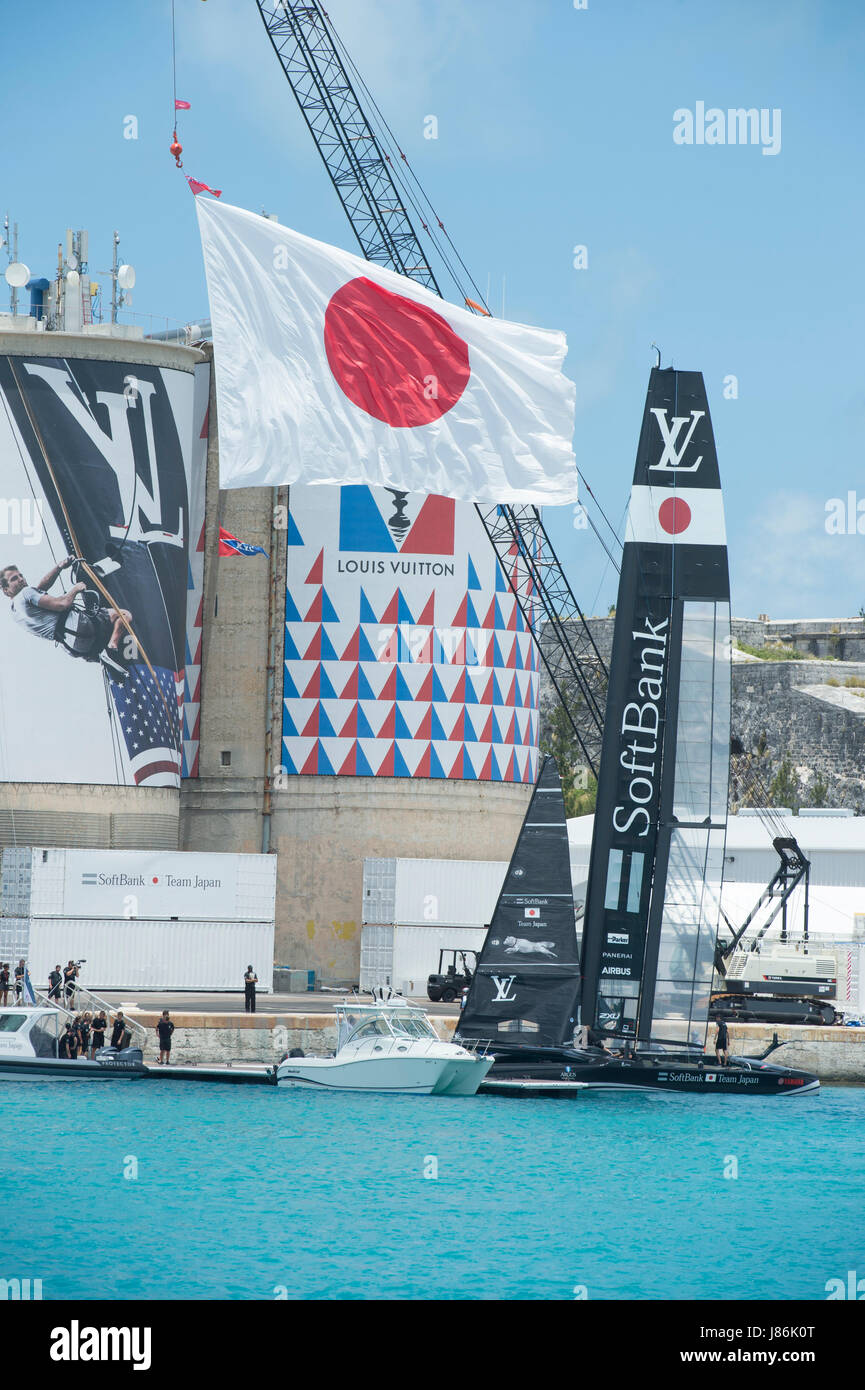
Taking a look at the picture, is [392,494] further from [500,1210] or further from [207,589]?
[500,1210]

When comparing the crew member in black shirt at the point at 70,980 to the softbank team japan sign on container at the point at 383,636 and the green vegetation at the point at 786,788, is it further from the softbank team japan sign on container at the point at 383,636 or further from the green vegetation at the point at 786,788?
the green vegetation at the point at 786,788

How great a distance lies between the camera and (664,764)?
148 ft

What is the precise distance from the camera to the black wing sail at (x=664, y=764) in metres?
44.8

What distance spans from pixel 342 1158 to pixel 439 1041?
28.0 ft

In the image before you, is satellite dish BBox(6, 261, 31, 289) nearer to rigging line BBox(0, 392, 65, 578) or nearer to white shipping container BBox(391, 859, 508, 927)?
rigging line BBox(0, 392, 65, 578)

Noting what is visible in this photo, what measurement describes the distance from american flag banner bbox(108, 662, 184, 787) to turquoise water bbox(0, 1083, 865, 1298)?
61.1 feet

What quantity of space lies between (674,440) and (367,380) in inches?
668

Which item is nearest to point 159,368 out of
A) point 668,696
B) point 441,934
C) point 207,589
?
point 207,589

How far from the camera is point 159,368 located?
63.8m

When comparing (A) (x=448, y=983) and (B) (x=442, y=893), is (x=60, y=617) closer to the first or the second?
(B) (x=442, y=893)

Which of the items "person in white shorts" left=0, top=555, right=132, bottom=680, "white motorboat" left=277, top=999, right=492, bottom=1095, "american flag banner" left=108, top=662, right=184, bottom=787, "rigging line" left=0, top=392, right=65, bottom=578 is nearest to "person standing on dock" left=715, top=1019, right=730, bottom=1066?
"white motorboat" left=277, top=999, right=492, bottom=1095

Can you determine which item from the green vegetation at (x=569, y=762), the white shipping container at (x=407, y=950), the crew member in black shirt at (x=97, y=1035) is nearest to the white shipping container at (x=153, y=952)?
the white shipping container at (x=407, y=950)

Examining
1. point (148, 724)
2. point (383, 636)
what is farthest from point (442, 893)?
point (148, 724)

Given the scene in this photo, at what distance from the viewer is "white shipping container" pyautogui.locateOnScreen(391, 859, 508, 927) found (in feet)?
196
